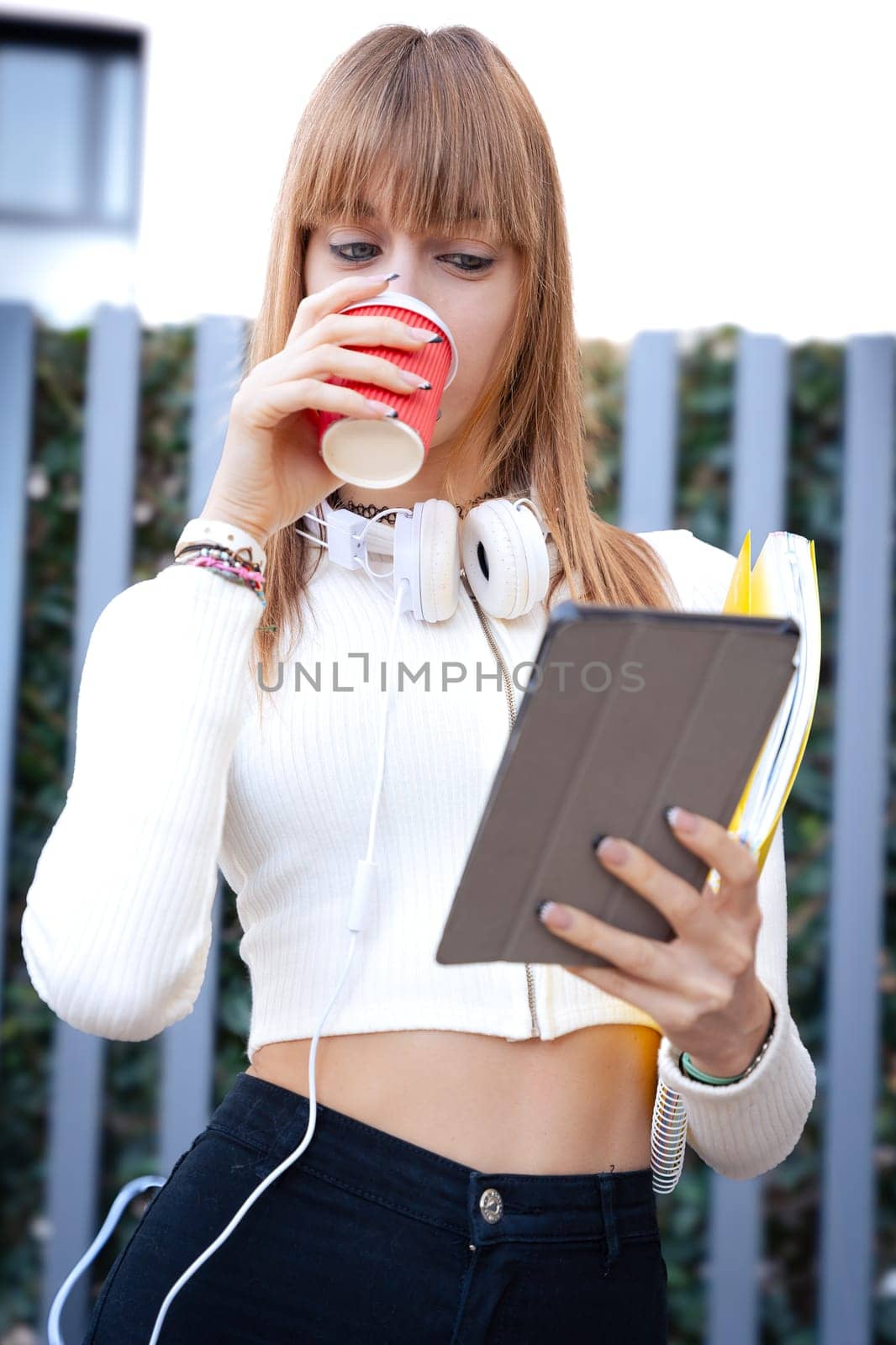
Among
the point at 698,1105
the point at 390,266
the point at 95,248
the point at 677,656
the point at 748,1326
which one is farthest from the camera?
the point at 95,248

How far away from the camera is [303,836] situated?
1.30 m

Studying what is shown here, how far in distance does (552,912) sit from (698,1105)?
14.6 inches

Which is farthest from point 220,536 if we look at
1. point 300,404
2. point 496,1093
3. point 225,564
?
point 496,1093

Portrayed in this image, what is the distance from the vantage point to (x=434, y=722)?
1.32 m

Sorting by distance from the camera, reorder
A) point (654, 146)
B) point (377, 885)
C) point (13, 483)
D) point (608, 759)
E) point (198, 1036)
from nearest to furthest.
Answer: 1. point (608, 759)
2. point (377, 885)
3. point (198, 1036)
4. point (13, 483)
5. point (654, 146)

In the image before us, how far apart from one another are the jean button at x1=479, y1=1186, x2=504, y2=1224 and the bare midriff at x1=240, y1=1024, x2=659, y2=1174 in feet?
0.11

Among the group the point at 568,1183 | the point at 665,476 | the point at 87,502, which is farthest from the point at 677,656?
the point at 87,502

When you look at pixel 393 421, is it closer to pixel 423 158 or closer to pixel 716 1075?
pixel 423 158

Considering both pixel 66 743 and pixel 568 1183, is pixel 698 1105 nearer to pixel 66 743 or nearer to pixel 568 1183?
pixel 568 1183

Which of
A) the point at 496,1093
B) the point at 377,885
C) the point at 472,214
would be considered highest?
the point at 472,214

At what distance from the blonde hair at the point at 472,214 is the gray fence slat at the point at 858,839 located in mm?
1440

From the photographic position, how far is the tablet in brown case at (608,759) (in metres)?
0.78

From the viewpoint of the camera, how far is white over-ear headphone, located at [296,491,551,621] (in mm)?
1308

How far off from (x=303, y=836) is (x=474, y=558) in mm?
334
